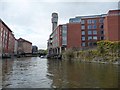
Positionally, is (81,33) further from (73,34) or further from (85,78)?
(85,78)

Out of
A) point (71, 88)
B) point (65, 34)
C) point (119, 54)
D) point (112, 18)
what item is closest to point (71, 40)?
point (65, 34)

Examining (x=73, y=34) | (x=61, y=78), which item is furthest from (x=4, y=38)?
(x=61, y=78)

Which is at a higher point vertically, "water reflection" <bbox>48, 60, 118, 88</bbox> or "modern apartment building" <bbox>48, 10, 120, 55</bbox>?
"modern apartment building" <bbox>48, 10, 120, 55</bbox>

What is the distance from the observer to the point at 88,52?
67625mm

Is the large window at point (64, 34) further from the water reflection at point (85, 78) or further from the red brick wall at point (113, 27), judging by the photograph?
the water reflection at point (85, 78)

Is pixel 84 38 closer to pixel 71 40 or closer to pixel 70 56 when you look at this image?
pixel 71 40

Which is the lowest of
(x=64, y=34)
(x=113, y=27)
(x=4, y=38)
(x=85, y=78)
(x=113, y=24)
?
(x=85, y=78)

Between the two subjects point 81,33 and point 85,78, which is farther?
point 81,33

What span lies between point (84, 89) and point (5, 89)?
20.6 ft

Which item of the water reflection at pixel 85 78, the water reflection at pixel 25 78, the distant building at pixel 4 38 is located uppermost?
the distant building at pixel 4 38

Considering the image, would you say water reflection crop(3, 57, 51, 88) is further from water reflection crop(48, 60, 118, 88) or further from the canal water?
water reflection crop(48, 60, 118, 88)

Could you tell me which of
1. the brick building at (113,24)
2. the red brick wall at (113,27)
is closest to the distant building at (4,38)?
the red brick wall at (113,27)

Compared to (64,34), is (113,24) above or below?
above

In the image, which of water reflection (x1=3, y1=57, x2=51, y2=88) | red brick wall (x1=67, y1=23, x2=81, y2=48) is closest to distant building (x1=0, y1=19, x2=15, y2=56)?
red brick wall (x1=67, y1=23, x2=81, y2=48)
